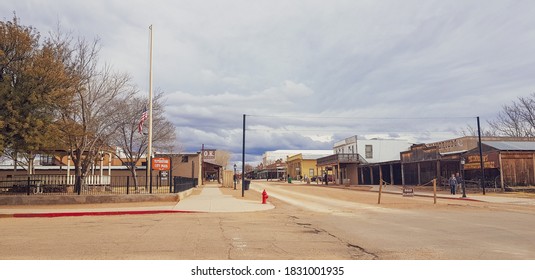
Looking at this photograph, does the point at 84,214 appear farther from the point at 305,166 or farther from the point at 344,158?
the point at 305,166

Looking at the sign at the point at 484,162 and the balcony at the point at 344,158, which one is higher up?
the balcony at the point at 344,158

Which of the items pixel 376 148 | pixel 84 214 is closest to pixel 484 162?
pixel 84 214

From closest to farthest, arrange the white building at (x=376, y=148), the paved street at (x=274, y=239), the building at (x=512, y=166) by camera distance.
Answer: the paved street at (x=274, y=239) < the building at (x=512, y=166) < the white building at (x=376, y=148)

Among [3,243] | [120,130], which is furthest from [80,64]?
[3,243]

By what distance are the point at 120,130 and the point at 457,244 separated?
94.3 feet

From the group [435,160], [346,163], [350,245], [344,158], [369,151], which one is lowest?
[350,245]

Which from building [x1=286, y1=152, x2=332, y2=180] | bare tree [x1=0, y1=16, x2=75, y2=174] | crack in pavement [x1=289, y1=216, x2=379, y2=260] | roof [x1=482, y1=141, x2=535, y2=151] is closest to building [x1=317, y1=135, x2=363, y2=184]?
roof [x1=482, y1=141, x2=535, y2=151]

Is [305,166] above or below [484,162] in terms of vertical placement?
above

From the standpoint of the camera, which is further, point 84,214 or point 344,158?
point 344,158

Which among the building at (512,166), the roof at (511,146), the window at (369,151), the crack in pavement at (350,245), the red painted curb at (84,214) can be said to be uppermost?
the window at (369,151)

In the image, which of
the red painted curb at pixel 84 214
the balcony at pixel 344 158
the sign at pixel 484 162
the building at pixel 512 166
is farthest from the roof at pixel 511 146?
the red painted curb at pixel 84 214

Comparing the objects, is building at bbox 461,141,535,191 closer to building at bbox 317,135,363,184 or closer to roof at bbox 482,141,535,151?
roof at bbox 482,141,535,151

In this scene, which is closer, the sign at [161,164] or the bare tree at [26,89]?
the bare tree at [26,89]

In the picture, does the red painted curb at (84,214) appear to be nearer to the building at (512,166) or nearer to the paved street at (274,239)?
the paved street at (274,239)
